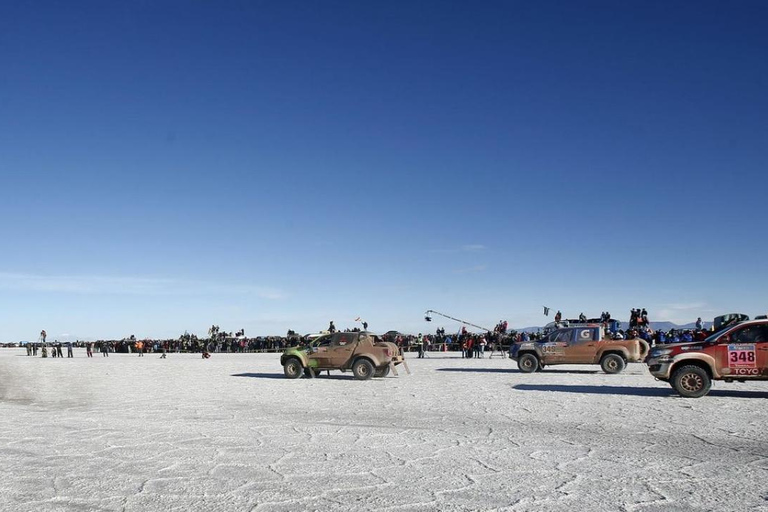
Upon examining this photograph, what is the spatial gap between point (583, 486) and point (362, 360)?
1475 centimetres

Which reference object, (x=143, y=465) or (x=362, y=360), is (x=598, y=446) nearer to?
(x=143, y=465)

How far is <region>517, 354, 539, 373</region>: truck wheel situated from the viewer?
24.0m

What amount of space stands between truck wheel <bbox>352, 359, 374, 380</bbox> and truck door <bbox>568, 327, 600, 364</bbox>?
7.70m

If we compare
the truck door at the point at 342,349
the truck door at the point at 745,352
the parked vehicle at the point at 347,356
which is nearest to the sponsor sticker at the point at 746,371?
the truck door at the point at 745,352

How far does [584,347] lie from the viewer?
23062 mm

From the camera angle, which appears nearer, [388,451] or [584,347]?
[388,451]

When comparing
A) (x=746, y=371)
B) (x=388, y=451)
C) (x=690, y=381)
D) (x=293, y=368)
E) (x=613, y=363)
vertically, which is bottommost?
(x=388, y=451)

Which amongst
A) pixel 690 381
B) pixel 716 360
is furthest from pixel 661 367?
pixel 716 360

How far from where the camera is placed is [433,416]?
41.3 feet

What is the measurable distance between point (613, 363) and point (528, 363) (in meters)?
3.12

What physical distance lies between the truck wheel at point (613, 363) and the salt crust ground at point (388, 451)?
6.25m

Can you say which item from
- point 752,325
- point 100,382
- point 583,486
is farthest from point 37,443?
point 752,325

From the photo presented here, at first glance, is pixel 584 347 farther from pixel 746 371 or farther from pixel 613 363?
pixel 746 371

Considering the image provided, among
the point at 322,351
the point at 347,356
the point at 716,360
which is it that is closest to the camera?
the point at 716,360
